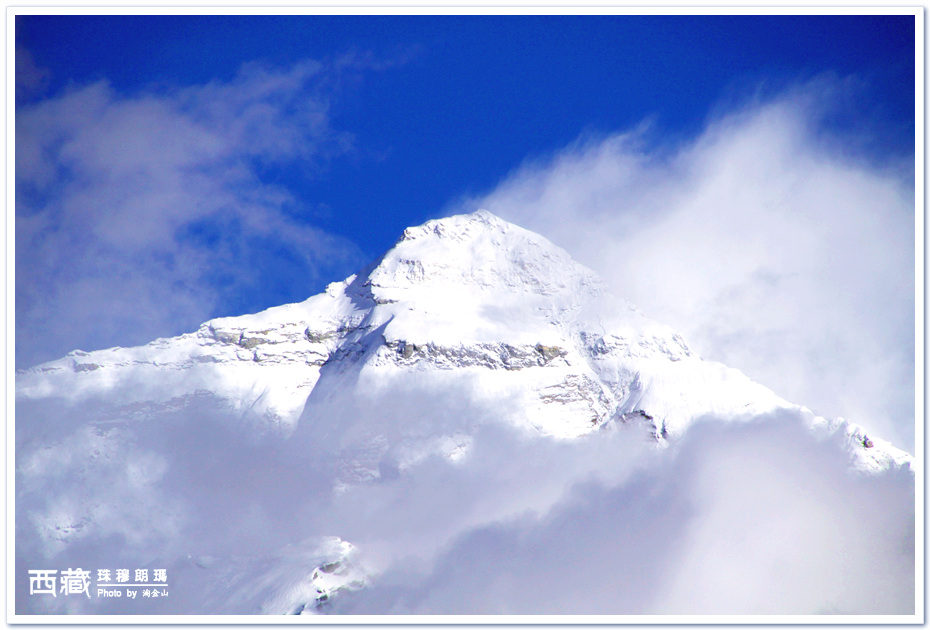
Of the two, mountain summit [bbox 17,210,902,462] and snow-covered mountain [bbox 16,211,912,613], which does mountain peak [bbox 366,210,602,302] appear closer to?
mountain summit [bbox 17,210,902,462]

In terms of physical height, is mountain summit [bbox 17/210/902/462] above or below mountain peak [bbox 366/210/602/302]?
below

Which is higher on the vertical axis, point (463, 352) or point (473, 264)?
point (473, 264)

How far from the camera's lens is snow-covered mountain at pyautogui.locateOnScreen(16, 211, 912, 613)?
321 ft

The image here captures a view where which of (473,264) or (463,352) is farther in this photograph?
(473,264)

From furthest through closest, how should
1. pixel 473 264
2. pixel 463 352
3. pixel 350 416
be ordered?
pixel 473 264
pixel 463 352
pixel 350 416

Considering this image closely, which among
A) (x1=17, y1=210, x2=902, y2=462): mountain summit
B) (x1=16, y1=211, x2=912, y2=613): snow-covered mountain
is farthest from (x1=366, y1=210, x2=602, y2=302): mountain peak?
(x1=16, y1=211, x2=912, y2=613): snow-covered mountain

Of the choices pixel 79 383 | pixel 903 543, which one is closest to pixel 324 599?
pixel 79 383

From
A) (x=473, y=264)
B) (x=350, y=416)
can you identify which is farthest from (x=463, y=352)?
(x=473, y=264)

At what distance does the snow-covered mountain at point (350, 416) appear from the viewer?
321 ft

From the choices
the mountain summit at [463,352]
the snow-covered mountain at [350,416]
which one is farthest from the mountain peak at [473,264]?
the snow-covered mountain at [350,416]

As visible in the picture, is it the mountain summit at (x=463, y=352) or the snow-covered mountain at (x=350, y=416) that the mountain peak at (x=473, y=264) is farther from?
the snow-covered mountain at (x=350, y=416)

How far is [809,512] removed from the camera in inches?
3489

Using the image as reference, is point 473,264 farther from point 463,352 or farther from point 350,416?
point 350,416

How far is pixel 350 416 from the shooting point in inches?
5349
